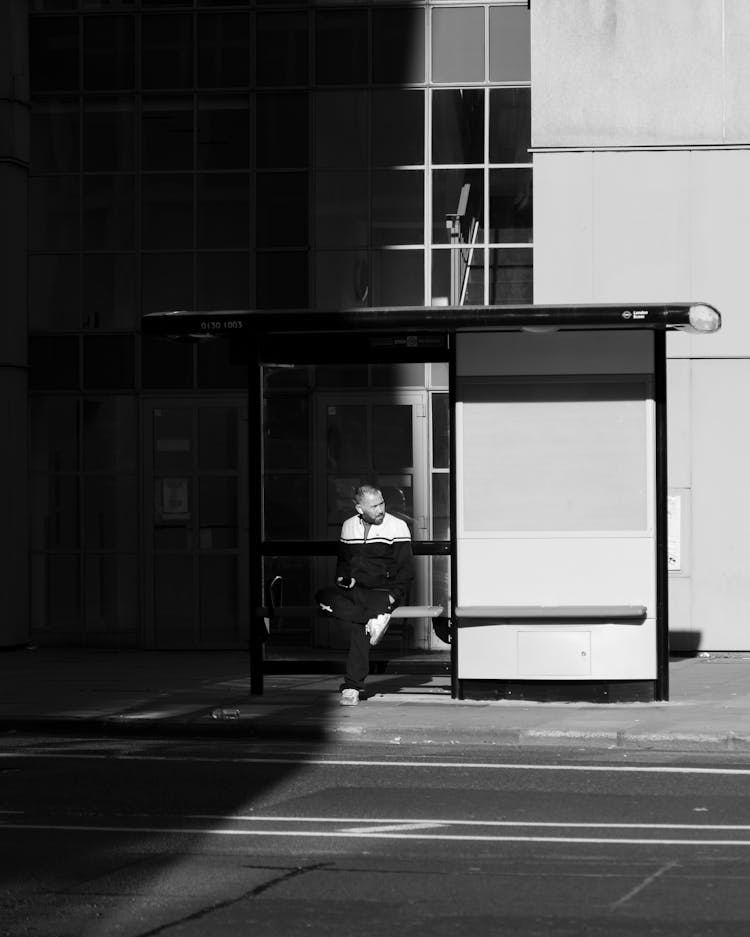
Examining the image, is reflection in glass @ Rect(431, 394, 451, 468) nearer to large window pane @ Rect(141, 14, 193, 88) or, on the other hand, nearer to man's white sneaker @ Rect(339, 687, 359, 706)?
large window pane @ Rect(141, 14, 193, 88)

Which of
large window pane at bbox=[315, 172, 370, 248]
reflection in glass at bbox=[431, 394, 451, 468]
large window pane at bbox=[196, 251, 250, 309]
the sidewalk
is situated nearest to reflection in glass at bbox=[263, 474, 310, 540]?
the sidewalk

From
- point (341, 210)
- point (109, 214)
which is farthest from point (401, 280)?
point (109, 214)

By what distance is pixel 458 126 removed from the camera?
795 inches

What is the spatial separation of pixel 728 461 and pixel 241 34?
7081mm

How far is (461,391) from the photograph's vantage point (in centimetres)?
1460

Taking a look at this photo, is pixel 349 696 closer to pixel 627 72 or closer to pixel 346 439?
pixel 346 439

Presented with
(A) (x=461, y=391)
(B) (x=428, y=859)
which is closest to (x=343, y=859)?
(B) (x=428, y=859)

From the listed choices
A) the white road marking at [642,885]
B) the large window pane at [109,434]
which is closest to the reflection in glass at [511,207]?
the large window pane at [109,434]

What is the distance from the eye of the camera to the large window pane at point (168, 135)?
20.6 m

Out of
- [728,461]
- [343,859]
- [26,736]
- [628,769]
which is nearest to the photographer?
[343,859]

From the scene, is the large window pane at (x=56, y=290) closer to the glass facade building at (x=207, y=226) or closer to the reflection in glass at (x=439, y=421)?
the glass facade building at (x=207, y=226)

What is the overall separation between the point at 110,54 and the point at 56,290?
2.68 m

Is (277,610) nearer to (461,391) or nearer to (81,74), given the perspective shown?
(461,391)

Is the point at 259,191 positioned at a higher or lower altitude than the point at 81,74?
lower
